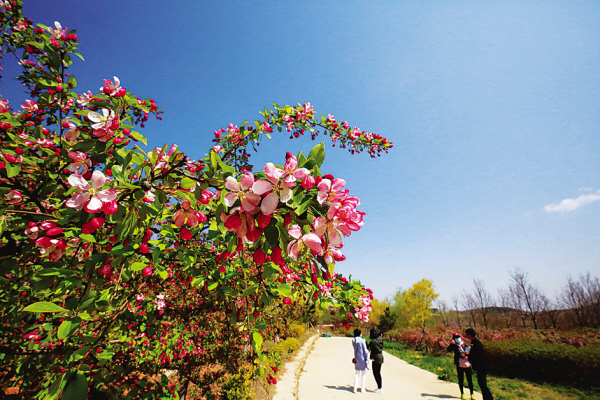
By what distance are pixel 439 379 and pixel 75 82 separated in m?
12.0

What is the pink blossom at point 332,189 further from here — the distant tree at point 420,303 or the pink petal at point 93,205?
the distant tree at point 420,303

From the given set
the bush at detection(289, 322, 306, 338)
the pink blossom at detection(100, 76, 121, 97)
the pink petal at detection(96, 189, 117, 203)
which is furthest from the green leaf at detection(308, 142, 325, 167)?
the bush at detection(289, 322, 306, 338)

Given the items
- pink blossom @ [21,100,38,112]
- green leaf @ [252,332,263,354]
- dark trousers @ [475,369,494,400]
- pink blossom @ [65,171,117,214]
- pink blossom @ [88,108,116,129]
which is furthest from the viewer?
dark trousers @ [475,369,494,400]

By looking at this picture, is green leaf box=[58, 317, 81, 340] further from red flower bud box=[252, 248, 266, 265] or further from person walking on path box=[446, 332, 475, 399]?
person walking on path box=[446, 332, 475, 399]

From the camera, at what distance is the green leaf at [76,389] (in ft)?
3.18

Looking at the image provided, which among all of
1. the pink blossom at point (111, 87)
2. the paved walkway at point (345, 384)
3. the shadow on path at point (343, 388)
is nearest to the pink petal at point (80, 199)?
the pink blossom at point (111, 87)

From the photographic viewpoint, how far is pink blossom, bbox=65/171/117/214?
35.4 inches

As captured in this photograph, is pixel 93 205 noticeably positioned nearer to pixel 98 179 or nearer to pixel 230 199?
pixel 98 179

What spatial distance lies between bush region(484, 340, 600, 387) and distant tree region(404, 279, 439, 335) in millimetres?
11864

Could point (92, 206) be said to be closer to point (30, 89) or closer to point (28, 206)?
point (28, 206)

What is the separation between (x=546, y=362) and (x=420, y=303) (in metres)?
14.2

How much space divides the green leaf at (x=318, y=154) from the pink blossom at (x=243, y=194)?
24 cm

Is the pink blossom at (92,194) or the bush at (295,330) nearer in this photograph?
the pink blossom at (92,194)

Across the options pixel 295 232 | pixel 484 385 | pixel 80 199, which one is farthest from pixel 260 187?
pixel 484 385
